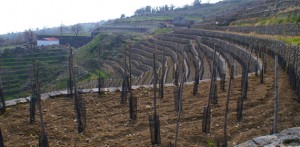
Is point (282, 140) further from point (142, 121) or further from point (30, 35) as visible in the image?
point (30, 35)

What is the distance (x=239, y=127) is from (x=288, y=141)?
3.11 m

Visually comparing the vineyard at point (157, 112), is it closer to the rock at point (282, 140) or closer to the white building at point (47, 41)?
the rock at point (282, 140)

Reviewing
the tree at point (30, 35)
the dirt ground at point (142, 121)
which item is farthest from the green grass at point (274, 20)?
the tree at point (30, 35)

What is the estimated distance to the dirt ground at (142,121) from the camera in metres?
6.71

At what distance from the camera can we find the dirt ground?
264 inches

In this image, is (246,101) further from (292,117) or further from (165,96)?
(165,96)

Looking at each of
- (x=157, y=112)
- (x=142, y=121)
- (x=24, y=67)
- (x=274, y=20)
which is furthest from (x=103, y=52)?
(x=142, y=121)

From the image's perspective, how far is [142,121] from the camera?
26.1ft

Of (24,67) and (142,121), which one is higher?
(142,121)

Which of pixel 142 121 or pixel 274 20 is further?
pixel 274 20

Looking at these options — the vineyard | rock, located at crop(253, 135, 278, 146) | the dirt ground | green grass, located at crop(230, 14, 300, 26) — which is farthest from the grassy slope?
rock, located at crop(253, 135, 278, 146)

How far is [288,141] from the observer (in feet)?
13.4

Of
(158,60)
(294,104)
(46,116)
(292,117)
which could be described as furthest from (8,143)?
(158,60)

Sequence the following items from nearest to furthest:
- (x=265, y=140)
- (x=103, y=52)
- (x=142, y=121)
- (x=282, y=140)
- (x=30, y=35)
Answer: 1. (x=282, y=140)
2. (x=265, y=140)
3. (x=142, y=121)
4. (x=30, y=35)
5. (x=103, y=52)
